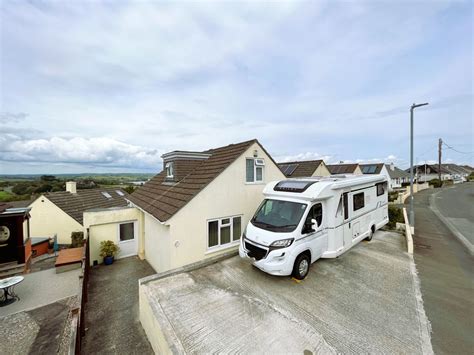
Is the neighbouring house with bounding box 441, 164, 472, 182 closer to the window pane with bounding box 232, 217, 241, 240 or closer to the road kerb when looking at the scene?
the road kerb

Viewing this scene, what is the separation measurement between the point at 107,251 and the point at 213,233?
614cm

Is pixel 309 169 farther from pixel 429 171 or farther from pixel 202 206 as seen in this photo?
pixel 429 171

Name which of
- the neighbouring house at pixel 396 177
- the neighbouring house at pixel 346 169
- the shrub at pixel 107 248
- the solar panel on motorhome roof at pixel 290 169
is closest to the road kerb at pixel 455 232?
the solar panel on motorhome roof at pixel 290 169

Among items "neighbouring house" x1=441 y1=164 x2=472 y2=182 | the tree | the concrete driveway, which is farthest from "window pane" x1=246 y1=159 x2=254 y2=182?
"neighbouring house" x1=441 y1=164 x2=472 y2=182

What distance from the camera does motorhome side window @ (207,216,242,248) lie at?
27.7 ft

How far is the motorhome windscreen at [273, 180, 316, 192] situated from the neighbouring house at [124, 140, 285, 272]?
2330 millimetres

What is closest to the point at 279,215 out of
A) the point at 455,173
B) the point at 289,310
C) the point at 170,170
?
the point at 289,310

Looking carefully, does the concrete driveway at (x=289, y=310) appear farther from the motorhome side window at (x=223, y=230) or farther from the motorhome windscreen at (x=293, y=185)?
the motorhome windscreen at (x=293, y=185)

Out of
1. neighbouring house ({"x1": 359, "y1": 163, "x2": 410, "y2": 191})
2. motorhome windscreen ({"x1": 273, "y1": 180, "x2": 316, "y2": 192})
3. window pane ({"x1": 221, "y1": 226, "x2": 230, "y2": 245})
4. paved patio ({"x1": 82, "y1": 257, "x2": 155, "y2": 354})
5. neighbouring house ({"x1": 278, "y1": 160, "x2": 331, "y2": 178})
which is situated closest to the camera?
paved patio ({"x1": 82, "y1": 257, "x2": 155, "y2": 354})

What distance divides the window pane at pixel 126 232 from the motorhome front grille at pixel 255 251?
26.7 ft

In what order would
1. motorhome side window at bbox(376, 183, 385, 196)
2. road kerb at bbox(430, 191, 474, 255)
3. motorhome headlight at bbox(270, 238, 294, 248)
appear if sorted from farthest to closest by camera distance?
motorhome side window at bbox(376, 183, 385, 196)
road kerb at bbox(430, 191, 474, 255)
motorhome headlight at bbox(270, 238, 294, 248)

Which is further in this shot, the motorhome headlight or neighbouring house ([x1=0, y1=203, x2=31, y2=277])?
neighbouring house ([x1=0, y1=203, x2=31, y2=277])

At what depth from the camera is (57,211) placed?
59.5ft

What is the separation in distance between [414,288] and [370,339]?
3.10 m
